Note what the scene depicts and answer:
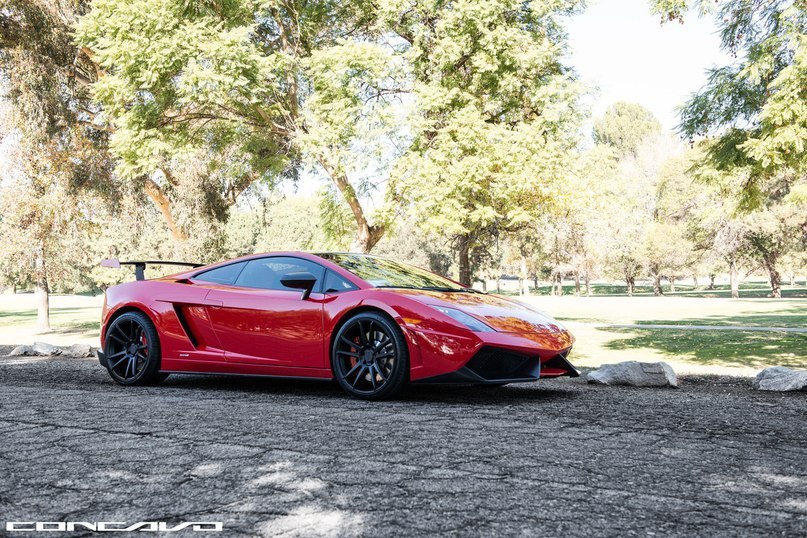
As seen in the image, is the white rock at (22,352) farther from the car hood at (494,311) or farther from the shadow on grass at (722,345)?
the shadow on grass at (722,345)

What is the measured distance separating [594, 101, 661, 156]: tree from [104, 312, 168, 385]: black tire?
248 ft

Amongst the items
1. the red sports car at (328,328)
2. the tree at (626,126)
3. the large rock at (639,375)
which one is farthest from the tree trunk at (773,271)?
the red sports car at (328,328)

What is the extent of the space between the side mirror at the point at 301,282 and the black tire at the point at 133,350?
5.22 feet

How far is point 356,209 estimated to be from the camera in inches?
731

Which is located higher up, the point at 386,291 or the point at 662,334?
the point at 386,291

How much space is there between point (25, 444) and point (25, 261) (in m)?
20.5

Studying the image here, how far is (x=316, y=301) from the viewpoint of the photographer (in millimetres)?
6293

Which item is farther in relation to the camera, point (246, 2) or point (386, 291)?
point (246, 2)

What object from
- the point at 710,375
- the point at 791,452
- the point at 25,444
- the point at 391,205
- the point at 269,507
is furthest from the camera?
the point at 391,205

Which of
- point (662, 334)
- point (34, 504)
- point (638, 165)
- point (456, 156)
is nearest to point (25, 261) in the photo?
point (456, 156)

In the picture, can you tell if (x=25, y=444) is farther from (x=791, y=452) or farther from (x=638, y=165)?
(x=638, y=165)

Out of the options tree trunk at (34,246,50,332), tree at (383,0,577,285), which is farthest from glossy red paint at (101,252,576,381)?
tree trunk at (34,246,50,332)

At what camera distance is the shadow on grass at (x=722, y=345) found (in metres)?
11.9

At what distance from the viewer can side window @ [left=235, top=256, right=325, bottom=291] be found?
261 inches
